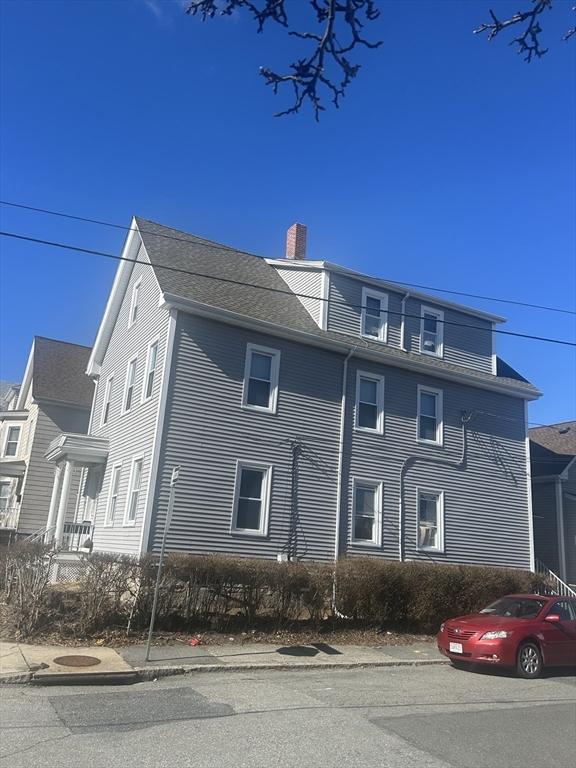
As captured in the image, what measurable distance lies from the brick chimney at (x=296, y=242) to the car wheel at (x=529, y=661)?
15426 millimetres

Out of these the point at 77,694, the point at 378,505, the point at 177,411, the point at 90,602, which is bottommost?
the point at 77,694

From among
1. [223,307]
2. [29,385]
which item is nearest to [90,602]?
[223,307]

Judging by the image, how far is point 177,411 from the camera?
54.0 feet

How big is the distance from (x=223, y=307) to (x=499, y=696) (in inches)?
443

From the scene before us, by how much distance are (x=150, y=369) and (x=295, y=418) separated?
13.8 ft

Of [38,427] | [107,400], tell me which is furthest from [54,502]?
[38,427]

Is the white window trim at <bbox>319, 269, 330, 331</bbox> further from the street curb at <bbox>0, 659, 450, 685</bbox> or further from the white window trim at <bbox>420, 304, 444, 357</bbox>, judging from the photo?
the street curb at <bbox>0, 659, 450, 685</bbox>

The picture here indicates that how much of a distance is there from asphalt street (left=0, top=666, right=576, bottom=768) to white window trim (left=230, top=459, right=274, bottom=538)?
6.43m

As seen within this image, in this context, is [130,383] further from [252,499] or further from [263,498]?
[263,498]

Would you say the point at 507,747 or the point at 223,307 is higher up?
the point at 223,307

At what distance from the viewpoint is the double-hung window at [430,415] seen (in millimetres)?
20656

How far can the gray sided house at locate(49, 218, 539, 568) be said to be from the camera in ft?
54.8

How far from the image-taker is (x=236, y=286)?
19609 millimetres

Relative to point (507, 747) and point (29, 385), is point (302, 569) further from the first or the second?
point (29, 385)
